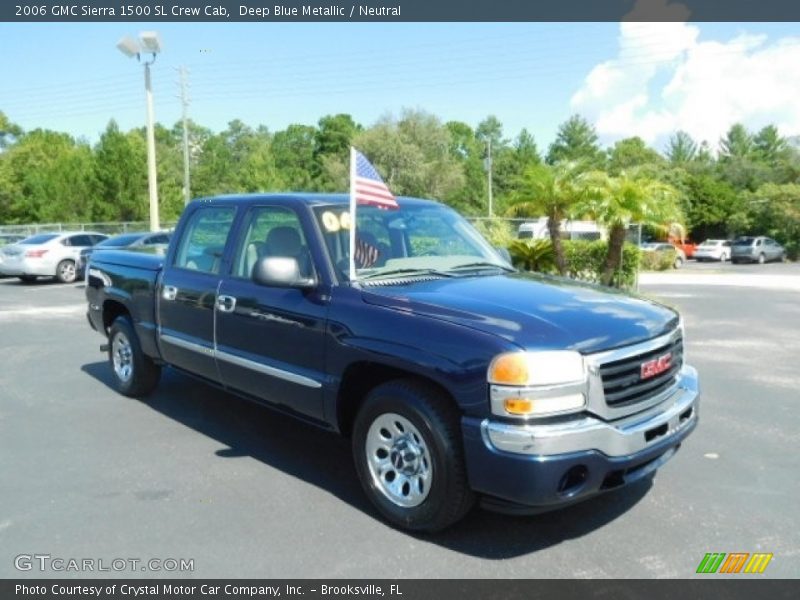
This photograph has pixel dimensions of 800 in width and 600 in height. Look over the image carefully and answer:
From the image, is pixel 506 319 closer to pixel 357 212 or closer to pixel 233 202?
pixel 357 212

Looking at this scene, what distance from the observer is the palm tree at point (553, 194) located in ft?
47.4

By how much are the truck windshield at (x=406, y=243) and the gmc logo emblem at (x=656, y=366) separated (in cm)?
138

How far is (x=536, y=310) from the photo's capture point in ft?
12.1

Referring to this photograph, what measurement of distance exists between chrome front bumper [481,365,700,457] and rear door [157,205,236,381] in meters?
2.64

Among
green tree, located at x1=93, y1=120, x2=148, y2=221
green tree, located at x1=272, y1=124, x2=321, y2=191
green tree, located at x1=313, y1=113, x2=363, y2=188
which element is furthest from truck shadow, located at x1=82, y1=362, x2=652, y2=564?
green tree, located at x1=272, y1=124, x2=321, y2=191

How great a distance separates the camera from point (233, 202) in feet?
17.2

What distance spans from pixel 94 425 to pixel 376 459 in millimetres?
3073

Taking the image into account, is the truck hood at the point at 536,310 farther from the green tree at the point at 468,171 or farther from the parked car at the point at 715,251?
the green tree at the point at 468,171

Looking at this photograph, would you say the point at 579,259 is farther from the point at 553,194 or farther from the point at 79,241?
the point at 79,241

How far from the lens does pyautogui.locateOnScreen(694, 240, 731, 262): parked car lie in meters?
39.8

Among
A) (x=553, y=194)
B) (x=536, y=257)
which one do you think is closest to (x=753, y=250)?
(x=536, y=257)

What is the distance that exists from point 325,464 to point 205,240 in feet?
6.64

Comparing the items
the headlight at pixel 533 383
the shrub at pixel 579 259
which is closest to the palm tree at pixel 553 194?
the shrub at pixel 579 259

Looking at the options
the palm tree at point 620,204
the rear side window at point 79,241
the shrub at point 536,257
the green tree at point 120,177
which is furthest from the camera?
the green tree at point 120,177
